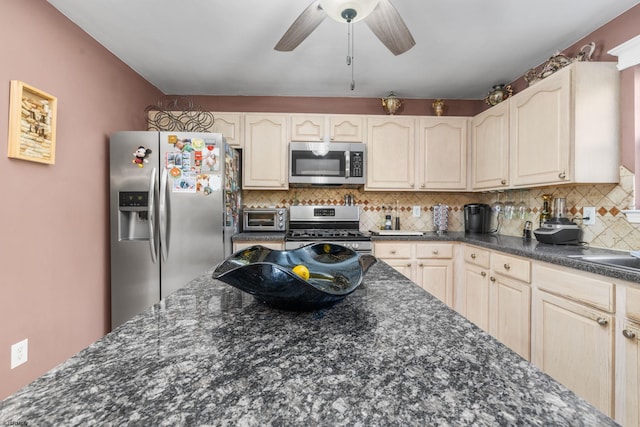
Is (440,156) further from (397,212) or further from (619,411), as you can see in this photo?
(619,411)

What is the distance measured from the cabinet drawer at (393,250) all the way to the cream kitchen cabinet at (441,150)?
0.69m

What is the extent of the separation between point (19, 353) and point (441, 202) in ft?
12.0

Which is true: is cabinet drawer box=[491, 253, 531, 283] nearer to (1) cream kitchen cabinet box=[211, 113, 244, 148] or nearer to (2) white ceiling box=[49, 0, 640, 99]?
(2) white ceiling box=[49, 0, 640, 99]

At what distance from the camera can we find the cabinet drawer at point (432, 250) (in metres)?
2.91

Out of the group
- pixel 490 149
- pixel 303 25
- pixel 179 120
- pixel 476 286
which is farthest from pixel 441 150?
pixel 179 120

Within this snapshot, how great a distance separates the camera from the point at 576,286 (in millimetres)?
1634

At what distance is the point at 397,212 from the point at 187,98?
8.59ft

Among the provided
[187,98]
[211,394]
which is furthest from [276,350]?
[187,98]

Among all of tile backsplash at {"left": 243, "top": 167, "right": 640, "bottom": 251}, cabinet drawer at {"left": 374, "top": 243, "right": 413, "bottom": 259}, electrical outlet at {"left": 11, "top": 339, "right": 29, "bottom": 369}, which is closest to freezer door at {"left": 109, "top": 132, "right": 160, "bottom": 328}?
electrical outlet at {"left": 11, "top": 339, "right": 29, "bottom": 369}

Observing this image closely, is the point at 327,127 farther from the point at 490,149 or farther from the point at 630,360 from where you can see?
the point at 630,360

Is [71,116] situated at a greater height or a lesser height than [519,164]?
greater

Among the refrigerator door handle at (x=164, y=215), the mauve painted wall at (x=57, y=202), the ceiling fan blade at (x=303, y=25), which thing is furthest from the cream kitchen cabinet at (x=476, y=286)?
the mauve painted wall at (x=57, y=202)

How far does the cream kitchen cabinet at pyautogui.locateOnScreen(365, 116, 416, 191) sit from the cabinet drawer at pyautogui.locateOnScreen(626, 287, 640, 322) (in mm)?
1966

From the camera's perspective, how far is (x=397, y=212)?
3.50 metres
